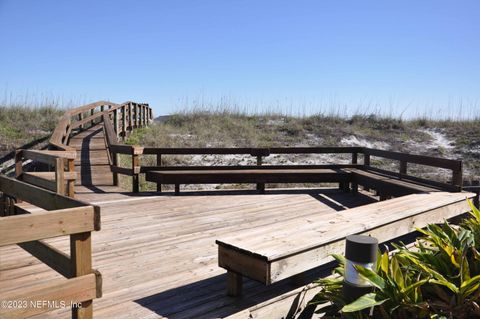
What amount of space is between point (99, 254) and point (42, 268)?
573 mm

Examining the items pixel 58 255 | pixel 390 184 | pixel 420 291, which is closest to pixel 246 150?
pixel 390 184

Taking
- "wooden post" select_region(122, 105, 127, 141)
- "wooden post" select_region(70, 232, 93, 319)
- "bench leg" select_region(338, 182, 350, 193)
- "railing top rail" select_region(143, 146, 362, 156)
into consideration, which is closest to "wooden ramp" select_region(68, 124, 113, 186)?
"wooden post" select_region(122, 105, 127, 141)

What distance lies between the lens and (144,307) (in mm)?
3076

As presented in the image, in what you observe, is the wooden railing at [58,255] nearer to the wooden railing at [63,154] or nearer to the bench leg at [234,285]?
the bench leg at [234,285]

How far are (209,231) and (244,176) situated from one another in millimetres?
2619

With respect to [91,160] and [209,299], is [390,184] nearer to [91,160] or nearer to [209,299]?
[209,299]

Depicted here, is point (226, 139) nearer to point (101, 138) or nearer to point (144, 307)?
point (101, 138)

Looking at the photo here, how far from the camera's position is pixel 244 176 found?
7.69 metres

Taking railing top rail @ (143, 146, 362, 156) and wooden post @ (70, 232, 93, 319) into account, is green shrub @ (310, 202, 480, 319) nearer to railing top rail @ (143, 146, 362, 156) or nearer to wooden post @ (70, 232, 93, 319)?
wooden post @ (70, 232, 93, 319)

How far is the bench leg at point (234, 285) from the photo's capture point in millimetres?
3238

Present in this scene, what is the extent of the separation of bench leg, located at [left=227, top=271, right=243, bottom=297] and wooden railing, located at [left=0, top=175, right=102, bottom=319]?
1.18m

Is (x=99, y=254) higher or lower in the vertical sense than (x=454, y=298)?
lower

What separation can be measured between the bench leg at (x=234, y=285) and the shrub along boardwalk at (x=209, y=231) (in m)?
0.01

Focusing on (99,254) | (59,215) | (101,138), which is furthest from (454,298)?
(101,138)
